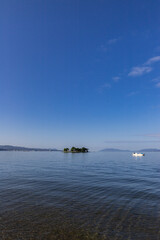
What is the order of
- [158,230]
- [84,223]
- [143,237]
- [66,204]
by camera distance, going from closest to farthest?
1. [143,237]
2. [158,230]
3. [84,223]
4. [66,204]

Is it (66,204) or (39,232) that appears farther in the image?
(66,204)

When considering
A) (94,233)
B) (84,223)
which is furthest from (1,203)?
(94,233)

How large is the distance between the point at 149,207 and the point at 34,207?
10942mm

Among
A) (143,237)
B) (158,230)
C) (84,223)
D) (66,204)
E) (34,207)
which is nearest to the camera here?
(143,237)

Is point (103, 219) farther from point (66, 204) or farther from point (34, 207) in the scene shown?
point (34, 207)

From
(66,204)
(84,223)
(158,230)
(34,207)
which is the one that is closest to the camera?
(158,230)

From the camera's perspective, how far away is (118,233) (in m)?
8.89

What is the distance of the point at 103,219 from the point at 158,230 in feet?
12.2

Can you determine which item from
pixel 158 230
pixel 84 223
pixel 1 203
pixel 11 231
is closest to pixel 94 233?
pixel 84 223

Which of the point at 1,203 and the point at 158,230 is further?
Result: the point at 1,203

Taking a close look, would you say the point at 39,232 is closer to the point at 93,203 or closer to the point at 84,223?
the point at 84,223

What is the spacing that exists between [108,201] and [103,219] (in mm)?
4464

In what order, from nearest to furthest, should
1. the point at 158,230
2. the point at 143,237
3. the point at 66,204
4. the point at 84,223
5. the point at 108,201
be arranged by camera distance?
1. the point at 143,237
2. the point at 158,230
3. the point at 84,223
4. the point at 66,204
5. the point at 108,201

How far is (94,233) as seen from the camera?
884 cm
